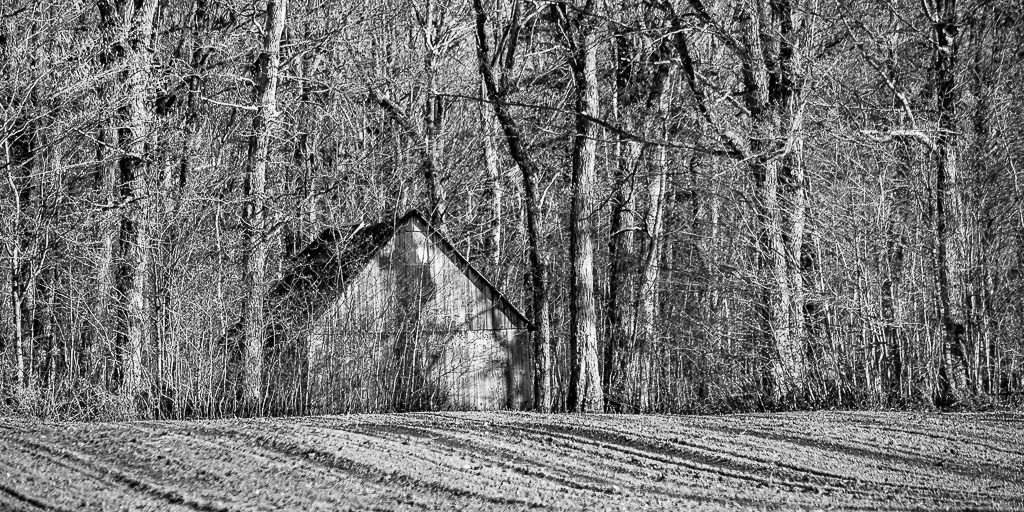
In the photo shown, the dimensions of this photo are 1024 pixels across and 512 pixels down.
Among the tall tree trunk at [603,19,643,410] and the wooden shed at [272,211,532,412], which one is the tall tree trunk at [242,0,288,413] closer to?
the wooden shed at [272,211,532,412]

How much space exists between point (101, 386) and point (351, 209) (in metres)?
8.53

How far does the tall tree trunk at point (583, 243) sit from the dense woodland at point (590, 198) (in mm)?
46

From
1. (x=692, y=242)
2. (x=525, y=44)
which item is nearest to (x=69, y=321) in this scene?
(x=525, y=44)

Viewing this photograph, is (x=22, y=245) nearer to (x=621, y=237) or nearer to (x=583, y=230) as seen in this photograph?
(x=583, y=230)

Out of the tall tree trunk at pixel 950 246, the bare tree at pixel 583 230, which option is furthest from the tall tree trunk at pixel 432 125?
the tall tree trunk at pixel 950 246

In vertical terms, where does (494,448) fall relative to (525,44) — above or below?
below

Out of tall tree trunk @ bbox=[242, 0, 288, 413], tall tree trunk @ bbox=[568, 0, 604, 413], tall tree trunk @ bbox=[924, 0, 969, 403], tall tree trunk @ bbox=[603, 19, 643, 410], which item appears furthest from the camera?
tall tree trunk @ bbox=[603, 19, 643, 410]

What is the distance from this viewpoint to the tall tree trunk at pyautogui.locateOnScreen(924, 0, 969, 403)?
1127 centimetres

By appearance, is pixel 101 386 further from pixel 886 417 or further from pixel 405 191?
pixel 405 191

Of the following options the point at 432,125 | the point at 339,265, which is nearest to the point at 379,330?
the point at 339,265

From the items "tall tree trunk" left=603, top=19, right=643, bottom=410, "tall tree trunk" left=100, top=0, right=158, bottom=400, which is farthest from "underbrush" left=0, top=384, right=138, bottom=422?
"tall tree trunk" left=603, top=19, right=643, bottom=410

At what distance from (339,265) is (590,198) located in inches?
183

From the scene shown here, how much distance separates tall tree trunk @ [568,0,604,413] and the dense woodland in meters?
0.05

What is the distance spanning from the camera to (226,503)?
509 cm
